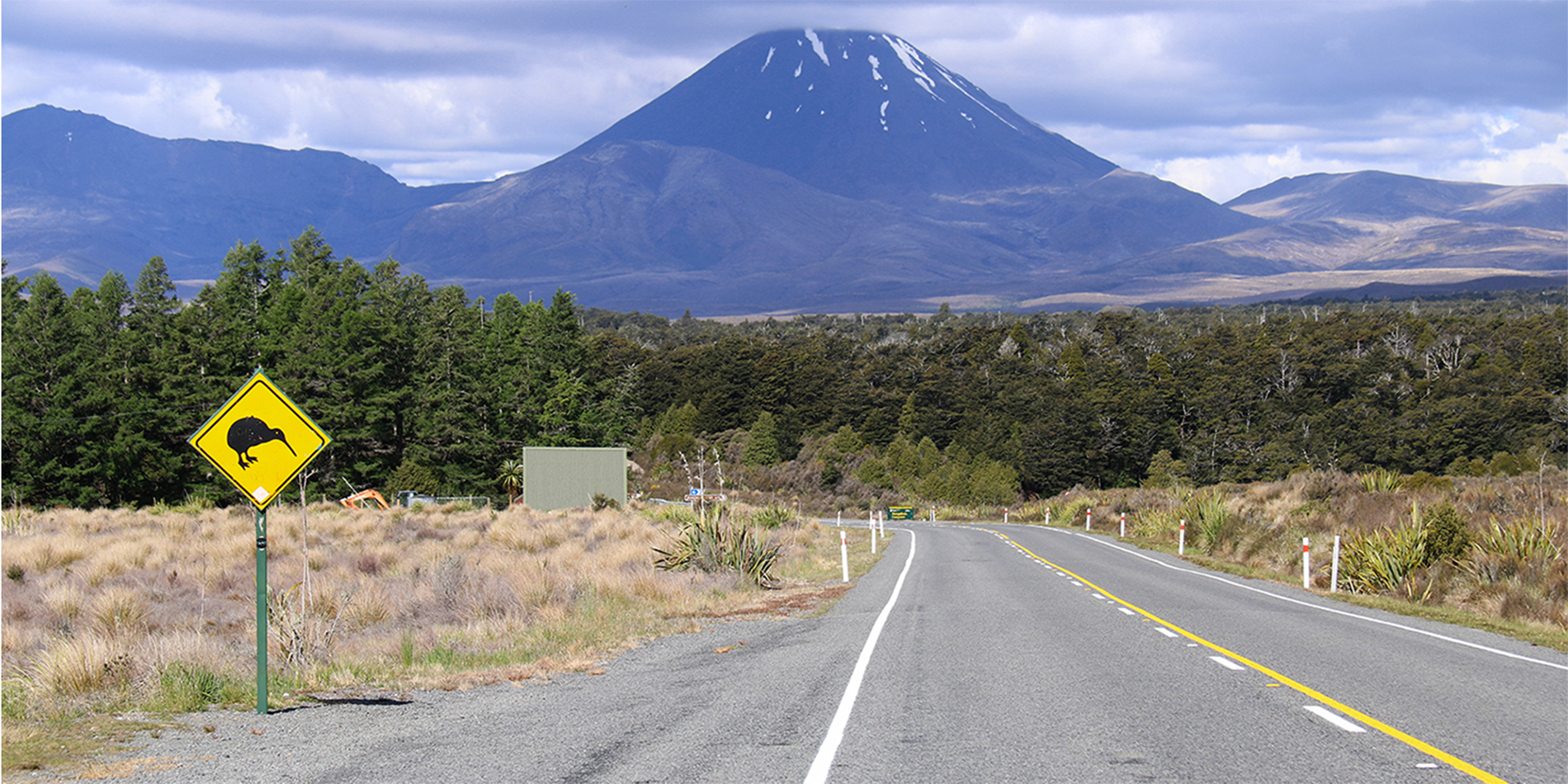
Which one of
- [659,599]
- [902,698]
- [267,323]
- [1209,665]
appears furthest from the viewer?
[267,323]

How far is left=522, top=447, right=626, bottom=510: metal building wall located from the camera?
5162 cm

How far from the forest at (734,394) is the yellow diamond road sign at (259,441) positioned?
27125 mm

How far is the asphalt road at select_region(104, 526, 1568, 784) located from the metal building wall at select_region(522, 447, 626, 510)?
3856 cm

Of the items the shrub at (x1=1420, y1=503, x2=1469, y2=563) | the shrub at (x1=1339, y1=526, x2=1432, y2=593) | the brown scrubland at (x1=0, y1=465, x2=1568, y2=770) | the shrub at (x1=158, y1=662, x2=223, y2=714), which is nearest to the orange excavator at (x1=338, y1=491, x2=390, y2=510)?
the brown scrubland at (x1=0, y1=465, x2=1568, y2=770)

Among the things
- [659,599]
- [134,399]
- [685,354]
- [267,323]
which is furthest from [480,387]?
[659,599]

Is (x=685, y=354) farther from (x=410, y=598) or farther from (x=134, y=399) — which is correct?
(x=410, y=598)

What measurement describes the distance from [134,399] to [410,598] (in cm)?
5375

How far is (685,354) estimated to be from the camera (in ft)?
426

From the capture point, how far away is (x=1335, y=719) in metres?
8.08

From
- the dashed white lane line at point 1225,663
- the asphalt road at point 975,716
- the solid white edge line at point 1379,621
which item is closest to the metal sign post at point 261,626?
the asphalt road at point 975,716

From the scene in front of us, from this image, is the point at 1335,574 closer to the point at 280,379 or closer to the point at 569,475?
the point at 569,475

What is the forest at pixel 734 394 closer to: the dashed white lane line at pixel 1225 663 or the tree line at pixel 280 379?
the tree line at pixel 280 379

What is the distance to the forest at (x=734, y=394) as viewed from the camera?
63.7m

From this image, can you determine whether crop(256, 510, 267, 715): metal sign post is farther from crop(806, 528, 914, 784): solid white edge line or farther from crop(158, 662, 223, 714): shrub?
crop(806, 528, 914, 784): solid white edge line
